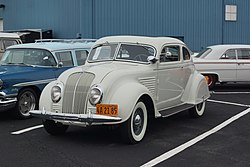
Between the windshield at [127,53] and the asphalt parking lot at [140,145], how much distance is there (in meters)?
1.34

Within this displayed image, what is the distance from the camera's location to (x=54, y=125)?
23.5ft

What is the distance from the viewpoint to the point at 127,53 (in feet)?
25.1

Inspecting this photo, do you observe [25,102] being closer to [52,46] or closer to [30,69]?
[30,69]

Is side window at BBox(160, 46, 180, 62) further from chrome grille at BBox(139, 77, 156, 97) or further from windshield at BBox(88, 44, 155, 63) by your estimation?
chrome grille at BBox(139, 77, 156, 97)

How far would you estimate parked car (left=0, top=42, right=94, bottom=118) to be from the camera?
27.6 ft

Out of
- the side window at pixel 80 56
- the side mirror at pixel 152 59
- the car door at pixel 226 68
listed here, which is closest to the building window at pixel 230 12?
the car door at pixel 226 68

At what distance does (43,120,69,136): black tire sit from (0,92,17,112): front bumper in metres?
1.58

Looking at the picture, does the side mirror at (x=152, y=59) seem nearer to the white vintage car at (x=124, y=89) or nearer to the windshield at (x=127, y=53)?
the white vintage car at (x=124, y=89)

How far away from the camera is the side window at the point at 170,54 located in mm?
7863

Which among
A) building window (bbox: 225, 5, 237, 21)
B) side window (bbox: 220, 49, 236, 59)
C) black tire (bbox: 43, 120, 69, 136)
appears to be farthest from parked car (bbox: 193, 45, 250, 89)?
building window (bbox: 225, 5, 237, 21)

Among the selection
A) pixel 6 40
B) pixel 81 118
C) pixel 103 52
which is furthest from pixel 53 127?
pixel 6 40

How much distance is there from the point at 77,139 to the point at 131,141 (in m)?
1.00

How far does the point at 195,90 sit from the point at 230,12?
1668 centimetres

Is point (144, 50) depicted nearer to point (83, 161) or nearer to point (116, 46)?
point (116, 46)
